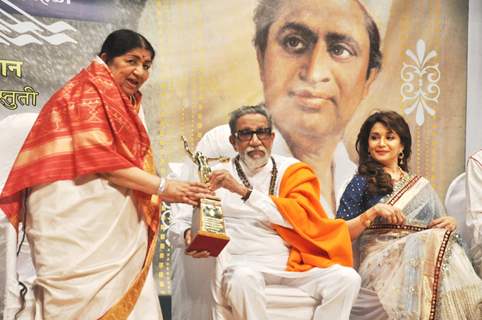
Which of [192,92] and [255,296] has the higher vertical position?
[192,92]

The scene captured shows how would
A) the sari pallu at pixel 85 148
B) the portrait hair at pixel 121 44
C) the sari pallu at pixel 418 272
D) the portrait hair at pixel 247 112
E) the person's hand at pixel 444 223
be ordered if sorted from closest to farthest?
the sari pallu at pixel 85 148 → the portrait hair at pixel 121 44 → the sari pallu at pixel 418 272 → the portrait hair at pixel 247 112 → the person's hand at pixel 444 223

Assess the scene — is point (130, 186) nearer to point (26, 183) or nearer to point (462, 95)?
point (26, 183)

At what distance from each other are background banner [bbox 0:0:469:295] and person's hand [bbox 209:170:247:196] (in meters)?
1.13

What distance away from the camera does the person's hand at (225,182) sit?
13.9ft

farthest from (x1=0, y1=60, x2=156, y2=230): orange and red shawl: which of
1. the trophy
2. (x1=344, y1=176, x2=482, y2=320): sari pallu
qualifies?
(x1=344, y1=176, x2=482, y2=320): sari pallu

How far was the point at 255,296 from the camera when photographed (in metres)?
4.13

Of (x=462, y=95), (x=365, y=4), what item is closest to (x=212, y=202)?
(x=365, y=4)

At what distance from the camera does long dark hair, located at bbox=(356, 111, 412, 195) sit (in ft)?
16.5

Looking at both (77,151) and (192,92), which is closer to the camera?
(77,151)

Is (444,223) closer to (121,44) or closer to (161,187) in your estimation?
(161,187)

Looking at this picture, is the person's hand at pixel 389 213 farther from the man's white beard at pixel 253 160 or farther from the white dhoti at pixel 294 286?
the man's white beard at pixel 253 160

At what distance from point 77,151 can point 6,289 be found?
0.74 meters

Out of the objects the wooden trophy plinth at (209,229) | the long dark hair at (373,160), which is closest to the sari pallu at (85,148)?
the wooden trophy plinth at (209,229)

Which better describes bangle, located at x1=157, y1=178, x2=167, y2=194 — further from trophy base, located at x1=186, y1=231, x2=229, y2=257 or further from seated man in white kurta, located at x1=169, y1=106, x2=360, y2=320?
seated man in white kurta, located at x1=169, y1=106, x2=360, y2=320
